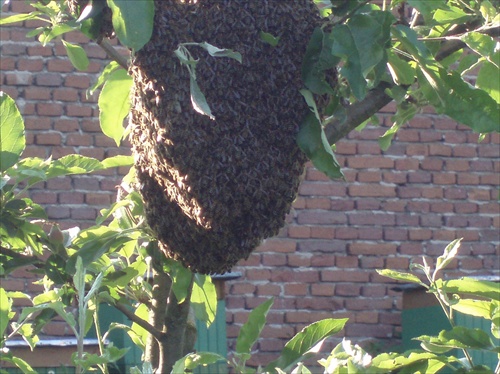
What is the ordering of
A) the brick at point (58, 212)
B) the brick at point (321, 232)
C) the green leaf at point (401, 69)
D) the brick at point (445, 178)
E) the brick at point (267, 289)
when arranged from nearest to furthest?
the green leaf at point (401, 69) < the brick at point (58, 212) < the brick at point (267, 289) < the brick at point (321, 232) < the brick at point (445, 178)

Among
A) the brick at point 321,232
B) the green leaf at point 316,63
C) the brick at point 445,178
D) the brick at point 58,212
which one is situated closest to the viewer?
the green leaf at point 316,63

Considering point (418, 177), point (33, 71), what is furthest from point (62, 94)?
point (418, 177)

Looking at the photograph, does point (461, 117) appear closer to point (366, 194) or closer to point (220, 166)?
point (220, 166)

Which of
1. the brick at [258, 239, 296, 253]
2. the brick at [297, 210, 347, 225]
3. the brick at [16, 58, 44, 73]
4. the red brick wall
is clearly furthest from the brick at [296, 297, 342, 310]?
the brick at [16, 58, 44, 73]

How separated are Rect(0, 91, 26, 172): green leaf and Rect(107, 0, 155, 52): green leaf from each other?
240 millimetres

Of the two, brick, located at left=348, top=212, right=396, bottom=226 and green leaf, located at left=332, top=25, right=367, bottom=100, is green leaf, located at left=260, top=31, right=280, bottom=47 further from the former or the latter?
brick, located at left=348, top=212, right=396, bottom=226

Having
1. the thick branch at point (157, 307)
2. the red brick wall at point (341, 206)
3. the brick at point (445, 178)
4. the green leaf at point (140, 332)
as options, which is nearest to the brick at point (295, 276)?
the red brick wall at point (341, 206)

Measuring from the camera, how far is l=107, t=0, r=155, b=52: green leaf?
93cm

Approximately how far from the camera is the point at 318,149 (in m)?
1.02

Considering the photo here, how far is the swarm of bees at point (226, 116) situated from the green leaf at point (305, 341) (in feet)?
0.67

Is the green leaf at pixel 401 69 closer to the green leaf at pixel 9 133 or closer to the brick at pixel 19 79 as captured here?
the green leaf at pixel 9 133

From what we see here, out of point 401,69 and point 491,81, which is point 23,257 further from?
point 491,81

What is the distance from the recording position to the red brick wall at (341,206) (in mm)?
3553

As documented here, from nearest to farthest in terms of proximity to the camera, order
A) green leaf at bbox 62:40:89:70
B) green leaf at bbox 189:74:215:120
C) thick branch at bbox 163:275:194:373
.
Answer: green leaf at bbox 189:74:215:120
thick branch at bbox 163:275:194:373
green leaf at bbox 62:40:89:70
